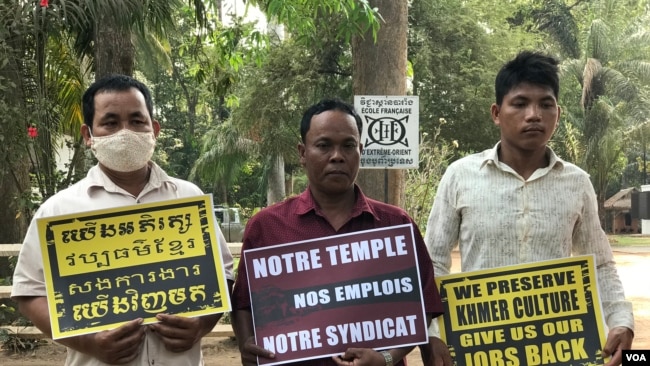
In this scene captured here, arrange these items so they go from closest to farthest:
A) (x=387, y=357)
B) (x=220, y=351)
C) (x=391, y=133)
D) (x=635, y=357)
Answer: (x=387, y=357), (x=635, y=357), (x=391, y=133), (x=220, y=351)

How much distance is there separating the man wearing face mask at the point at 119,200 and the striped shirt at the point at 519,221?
878mm

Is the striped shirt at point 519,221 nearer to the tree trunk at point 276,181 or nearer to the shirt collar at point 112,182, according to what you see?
the shirt collar at point 112,182

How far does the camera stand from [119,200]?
2609 millimetres

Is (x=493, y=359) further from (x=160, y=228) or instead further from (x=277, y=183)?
(x=277, y=183)

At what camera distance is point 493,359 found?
2711 millimetres

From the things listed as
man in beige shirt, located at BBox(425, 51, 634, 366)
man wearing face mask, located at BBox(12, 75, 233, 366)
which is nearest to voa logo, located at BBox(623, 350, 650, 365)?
man in beige shirt, located at BBox(425, 51, 634, 366)

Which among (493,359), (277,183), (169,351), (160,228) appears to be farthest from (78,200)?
(277,183)

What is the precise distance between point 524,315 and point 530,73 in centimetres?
89

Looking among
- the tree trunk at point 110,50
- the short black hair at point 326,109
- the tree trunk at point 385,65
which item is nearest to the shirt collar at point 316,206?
the short black hair at point 326,109

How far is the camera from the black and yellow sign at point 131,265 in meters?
2.45

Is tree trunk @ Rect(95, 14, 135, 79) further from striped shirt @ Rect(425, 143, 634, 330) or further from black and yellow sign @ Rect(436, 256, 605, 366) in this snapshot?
black and yellow sign @ Rect(436, 256, 605, 366)

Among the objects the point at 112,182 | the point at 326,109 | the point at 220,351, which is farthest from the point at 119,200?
the point at 220,351

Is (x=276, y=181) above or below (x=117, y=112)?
below

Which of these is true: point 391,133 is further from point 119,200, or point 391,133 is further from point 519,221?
point 119,200
